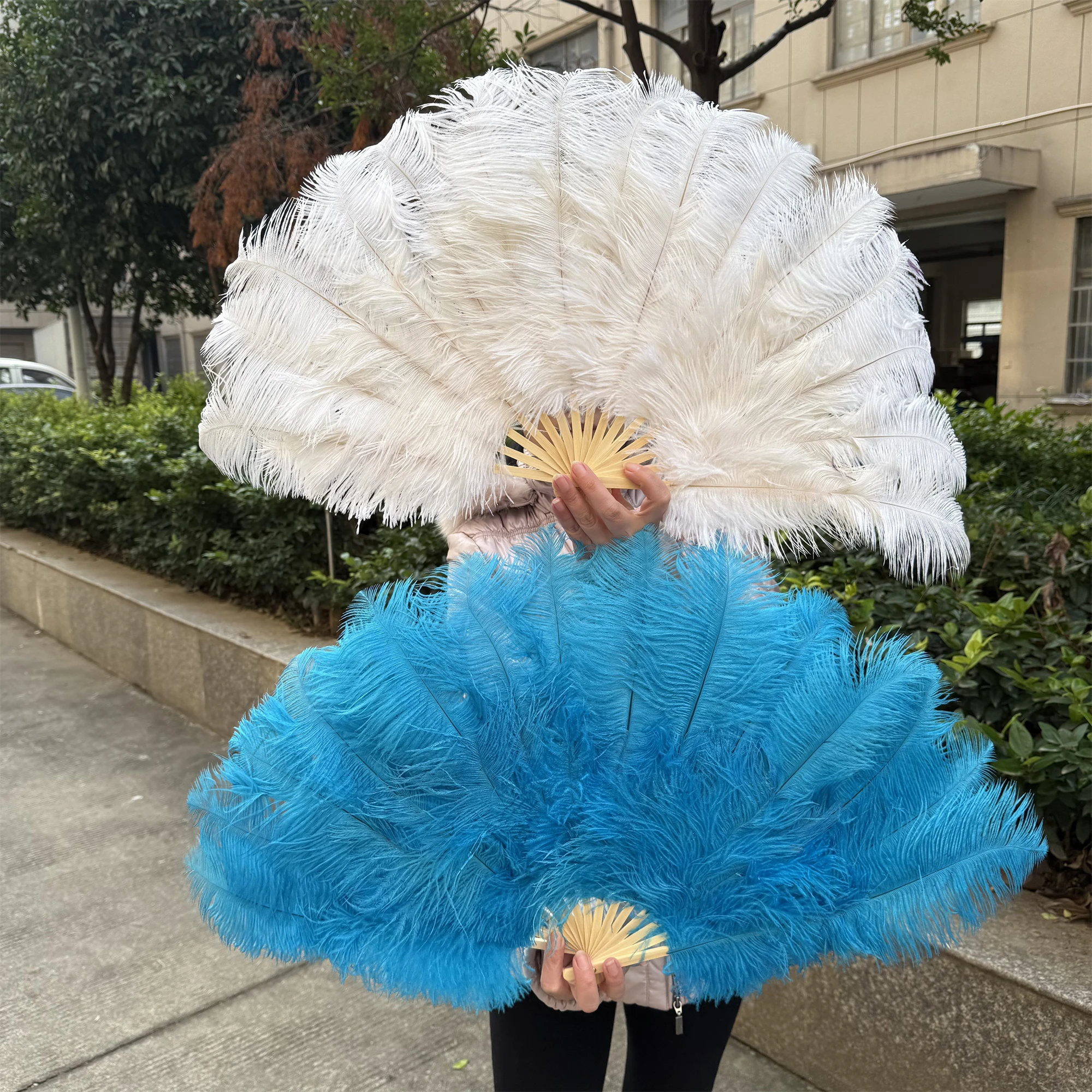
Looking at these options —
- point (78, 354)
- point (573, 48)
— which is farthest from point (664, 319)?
point (78, 354)

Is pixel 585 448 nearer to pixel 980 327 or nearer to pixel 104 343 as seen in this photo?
pixel 104 343

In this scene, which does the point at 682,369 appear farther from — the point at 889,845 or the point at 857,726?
the point at 889,845

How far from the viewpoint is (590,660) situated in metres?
1.22

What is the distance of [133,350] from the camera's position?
11.9 metres

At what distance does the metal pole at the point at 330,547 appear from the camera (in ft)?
14.3

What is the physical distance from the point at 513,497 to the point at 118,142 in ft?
23.6

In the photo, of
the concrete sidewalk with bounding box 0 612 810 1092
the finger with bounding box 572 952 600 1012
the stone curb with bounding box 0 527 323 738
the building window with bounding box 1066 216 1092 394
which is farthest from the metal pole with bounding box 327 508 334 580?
the building window with bounding box 1066 216 1092 394

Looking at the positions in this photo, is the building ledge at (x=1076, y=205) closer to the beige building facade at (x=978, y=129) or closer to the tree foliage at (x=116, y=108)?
the beige building facade at (x=978, y=129)

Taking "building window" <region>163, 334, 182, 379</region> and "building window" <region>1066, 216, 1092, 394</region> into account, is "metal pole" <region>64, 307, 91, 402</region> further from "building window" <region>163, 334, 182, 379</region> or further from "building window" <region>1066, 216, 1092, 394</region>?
"building window" <region>163, 334, 182, 379</region>

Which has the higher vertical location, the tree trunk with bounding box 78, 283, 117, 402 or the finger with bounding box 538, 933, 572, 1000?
the tree trunk with bounding box 78, 283, 117, 402

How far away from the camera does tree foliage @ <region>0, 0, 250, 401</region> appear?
6.91 metres

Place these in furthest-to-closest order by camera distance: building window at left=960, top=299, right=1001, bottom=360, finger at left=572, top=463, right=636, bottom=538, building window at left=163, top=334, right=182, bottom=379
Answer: building window at left=163, top=334, right=182, bottom=379
building window at left=960, top=299, right=1001, bottom=360
finger at left=572, top=463, right=636, bottom=538

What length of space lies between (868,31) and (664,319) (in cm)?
1139

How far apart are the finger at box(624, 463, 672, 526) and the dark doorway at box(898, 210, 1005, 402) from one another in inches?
445
